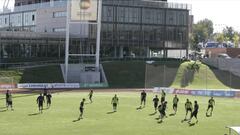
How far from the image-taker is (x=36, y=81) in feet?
252

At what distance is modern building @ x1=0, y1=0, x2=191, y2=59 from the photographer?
323 feet

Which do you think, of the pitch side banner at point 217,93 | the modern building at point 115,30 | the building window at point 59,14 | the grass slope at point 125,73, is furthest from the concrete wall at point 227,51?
the pitch side banner at point 217,93

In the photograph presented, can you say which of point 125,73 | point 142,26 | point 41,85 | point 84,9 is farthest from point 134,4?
point 41,85

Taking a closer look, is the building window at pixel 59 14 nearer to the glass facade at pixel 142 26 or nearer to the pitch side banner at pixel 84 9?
the glass facade at pixel 142 26

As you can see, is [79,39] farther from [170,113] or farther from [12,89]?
[170,113]

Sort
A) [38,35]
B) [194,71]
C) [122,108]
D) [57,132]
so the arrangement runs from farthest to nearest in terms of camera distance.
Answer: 1. [38,35]
2. [194,71]
3. [122,108]
4. [57,132]

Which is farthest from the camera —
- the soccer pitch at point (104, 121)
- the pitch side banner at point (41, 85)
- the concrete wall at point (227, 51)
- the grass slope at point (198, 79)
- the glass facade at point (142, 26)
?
the concrete wall at point (227, 51)

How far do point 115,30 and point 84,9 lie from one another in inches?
1268

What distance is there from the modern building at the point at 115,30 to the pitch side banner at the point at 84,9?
23.6 metres

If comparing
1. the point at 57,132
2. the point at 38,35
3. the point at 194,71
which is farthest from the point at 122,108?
the point at 38,35

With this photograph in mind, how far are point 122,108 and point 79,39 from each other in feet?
183

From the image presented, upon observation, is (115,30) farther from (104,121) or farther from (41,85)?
(104,121)

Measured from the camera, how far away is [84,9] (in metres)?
71.8

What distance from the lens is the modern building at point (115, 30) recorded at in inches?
3880
